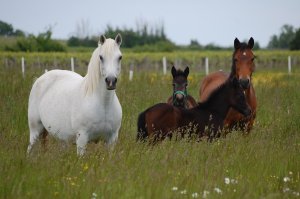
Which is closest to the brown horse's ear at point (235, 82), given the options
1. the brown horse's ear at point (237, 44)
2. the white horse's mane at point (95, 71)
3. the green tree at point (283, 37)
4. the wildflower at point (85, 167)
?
the brown horse's ear at point (237, 44)

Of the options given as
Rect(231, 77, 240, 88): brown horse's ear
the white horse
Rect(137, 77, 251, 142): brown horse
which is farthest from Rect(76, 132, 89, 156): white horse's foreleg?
Rect(231, 77, 240, 88): brown horse's ear

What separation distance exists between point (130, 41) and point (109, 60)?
72.9m

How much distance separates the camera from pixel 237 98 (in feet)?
31.2

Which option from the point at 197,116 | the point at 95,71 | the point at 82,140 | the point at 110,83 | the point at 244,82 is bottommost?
the point at 82,140

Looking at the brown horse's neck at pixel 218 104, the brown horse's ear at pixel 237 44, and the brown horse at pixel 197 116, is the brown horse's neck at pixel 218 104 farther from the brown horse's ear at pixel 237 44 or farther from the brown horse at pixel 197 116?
the brown horse's ear at pixel 237 44

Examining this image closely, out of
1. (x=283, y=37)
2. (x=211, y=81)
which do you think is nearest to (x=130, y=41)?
(x=283, y=37)

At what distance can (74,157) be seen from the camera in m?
6.57

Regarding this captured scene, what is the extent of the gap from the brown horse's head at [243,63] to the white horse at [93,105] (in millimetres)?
2767

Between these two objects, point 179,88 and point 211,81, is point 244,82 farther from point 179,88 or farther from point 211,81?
point 211,81

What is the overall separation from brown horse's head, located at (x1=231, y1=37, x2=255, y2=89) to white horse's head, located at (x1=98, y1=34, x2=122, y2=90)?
2899 mm

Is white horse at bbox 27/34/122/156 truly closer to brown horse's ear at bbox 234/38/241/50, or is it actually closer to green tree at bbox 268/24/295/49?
brown horse's ear at bbox 234/38/241/50

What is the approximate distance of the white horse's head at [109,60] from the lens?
713cm

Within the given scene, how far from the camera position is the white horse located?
737 cm

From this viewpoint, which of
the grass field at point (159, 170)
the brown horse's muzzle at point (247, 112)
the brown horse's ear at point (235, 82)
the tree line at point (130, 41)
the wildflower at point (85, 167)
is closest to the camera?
the grass field at point (159, 170)
